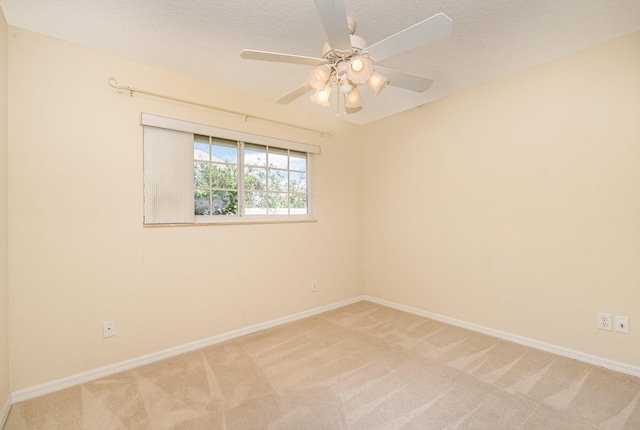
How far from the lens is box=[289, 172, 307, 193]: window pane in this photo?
3.37 m

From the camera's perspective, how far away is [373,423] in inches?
63.7

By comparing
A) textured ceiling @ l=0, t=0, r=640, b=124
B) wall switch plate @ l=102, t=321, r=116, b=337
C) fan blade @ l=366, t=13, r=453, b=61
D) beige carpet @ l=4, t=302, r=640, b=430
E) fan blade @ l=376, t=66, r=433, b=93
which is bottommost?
beige carpet @ l=4, t=302, r=640, b=430

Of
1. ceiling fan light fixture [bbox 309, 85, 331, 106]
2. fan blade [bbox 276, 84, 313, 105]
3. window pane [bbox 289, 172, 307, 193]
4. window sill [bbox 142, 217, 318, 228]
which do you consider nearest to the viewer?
ceiling fan light fixture [bbox 309, 85, 331, 106]

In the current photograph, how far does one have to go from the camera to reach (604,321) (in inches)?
85.4

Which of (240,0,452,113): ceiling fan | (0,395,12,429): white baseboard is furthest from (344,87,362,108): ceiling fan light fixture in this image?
(0,395,12,429): white baseboard

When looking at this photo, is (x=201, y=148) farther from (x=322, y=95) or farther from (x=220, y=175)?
(x=322, y=95)

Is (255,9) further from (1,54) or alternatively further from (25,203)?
(25,203)

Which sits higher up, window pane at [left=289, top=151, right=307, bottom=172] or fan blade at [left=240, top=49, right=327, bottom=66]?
fan blade at [left=240, top=49, right=327, bottom=66]

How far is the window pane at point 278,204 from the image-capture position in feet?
10.5

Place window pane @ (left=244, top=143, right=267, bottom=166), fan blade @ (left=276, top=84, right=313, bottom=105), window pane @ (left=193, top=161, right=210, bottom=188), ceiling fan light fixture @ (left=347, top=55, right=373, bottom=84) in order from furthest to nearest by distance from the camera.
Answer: window pane @ (left=244, top=143, right=267, bottom=166), window pane @ (left=193, top=161, right=210, bottom=188), fan blade @ (left=276, top=84, right=313, bottom=105), ceiling fan light fixture @ (left=347, top=55, right=373, bottom=84)

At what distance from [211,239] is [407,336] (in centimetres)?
205

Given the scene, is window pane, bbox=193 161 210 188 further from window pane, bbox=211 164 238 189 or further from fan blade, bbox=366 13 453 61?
fan blade, bbox=366 13 453 61

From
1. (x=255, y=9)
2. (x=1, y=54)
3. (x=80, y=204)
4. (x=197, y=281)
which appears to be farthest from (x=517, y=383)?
(x=1, y=54)

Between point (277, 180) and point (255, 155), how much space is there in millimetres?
366
